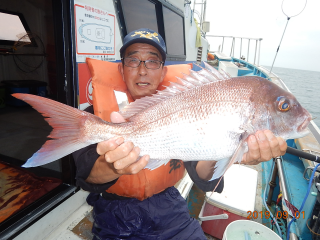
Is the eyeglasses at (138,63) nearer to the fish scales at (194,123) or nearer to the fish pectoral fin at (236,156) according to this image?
the fish scales at (194,123)

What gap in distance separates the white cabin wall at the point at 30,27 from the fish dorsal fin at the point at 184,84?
5442 millimetres

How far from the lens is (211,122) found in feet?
4.19

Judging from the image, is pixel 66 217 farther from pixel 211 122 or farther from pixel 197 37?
pixel 197 37

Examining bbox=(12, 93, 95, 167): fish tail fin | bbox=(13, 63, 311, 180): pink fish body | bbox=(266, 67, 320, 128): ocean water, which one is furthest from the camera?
bbox=(266, 67, 320, 128): ocean water

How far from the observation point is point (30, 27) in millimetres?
5684

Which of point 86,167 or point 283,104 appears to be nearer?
point 283,104

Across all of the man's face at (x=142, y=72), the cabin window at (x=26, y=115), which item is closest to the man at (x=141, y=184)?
the man's face at (x=142, y=72)

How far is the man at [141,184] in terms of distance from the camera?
1.52 m

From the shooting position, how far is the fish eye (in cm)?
123

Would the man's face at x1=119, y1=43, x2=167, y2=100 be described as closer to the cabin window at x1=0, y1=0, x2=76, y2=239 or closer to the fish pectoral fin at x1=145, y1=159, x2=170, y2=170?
A: the cabin window at x1=0, y1=0, x2=76, y2=239

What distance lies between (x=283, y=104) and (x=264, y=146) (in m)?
0.30

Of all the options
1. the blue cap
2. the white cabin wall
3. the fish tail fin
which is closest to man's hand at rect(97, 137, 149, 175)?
the fish tail fin

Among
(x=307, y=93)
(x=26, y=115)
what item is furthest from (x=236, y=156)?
(x=307, y=93)

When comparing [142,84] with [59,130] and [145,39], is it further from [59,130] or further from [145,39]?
[59,130]
